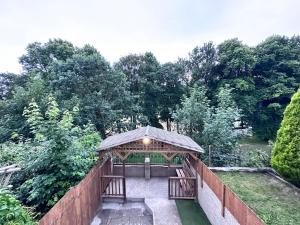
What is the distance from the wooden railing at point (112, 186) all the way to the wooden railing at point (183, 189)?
72.8 inches

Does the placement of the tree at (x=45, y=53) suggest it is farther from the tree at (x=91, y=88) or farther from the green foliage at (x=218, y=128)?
the green foliage at (x=218, y=128)

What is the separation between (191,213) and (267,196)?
245cm

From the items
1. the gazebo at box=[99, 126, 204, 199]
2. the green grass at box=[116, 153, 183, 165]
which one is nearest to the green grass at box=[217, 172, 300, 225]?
the gazebo at box=[99, 126, 204, 199]

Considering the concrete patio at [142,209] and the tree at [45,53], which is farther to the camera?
the tree at [45,53]

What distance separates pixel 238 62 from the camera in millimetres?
17781

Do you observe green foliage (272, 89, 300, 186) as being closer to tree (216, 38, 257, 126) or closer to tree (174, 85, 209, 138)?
tree (174, 85, 209, 138)

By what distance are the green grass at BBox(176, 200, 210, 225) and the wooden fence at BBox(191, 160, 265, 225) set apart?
872 millimetres

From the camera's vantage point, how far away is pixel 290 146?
254 inches

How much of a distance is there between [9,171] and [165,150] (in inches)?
200

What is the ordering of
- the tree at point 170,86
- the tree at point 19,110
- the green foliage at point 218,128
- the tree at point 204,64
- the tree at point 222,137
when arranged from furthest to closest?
the tree at point 204,64 → the tree at point 170,86 → the tree at point 19,110 → the green foliage at point 218,128 → the tree at point 222,137

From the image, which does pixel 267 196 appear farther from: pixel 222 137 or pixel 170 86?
pixel 170 86

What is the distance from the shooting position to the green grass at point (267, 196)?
5086 mm

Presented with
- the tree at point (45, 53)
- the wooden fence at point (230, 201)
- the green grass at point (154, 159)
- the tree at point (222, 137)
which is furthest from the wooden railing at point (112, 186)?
the tree at point (45, 53)

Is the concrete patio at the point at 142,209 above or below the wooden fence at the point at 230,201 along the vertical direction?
below
